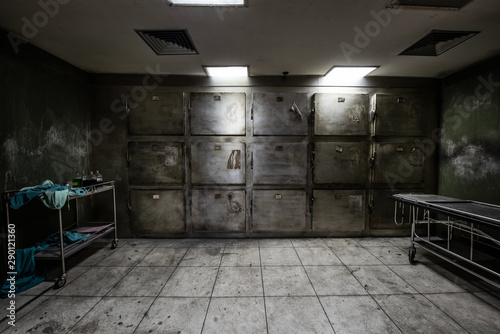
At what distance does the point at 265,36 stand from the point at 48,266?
3.80 metres

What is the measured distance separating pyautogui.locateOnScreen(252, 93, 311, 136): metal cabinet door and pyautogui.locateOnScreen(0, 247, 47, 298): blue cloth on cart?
10.3 feet

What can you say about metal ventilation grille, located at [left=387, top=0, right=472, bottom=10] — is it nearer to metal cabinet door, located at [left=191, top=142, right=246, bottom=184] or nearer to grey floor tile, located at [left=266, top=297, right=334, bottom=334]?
metal cabinet door, located at [left=191, top=142, right=246, bottom=184]

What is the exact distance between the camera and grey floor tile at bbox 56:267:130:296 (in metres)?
2.18

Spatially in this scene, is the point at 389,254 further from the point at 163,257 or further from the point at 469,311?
the point at 163,257

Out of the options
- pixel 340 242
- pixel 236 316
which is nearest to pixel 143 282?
pixel 236 316

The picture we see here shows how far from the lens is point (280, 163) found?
139 inches

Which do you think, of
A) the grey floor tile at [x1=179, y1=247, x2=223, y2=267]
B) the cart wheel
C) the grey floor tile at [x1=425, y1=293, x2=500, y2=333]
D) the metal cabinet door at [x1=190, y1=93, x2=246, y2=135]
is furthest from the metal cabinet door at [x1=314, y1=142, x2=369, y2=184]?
the cart wheel

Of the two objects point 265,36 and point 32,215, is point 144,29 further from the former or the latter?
point 32,215

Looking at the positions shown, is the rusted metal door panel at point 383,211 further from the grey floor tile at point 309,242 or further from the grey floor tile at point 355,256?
the grey floor tile at point 309,242

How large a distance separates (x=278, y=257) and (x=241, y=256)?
1.69 ft

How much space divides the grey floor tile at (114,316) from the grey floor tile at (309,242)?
2150 millimetres

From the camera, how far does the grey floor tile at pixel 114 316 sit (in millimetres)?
1713

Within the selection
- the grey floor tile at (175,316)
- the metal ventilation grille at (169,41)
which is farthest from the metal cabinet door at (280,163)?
the grey floor tile at (175,316)

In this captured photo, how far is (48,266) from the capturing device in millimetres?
2635
